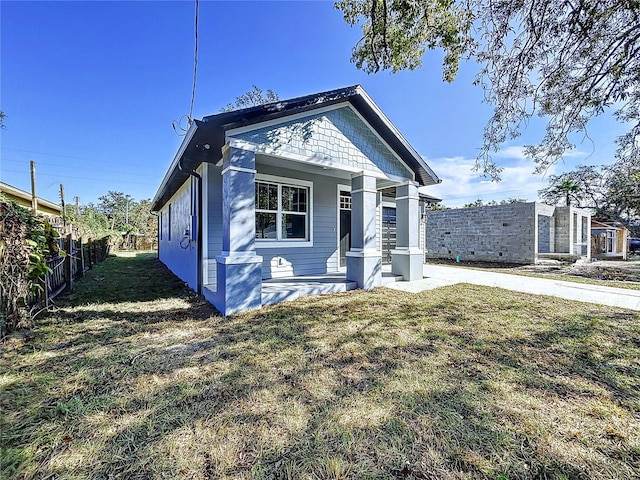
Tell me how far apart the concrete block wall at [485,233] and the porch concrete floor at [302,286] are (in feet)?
39.1

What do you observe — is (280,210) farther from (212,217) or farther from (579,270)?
(579,270)

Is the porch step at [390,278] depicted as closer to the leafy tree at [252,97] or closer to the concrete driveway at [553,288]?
the concrete driveway at [553,288]

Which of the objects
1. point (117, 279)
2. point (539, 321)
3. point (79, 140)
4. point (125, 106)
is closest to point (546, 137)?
point (539, 321)

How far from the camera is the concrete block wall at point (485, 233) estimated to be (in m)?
15.3

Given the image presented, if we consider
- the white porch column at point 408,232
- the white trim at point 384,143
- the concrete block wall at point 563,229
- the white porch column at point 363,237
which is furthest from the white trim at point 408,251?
the concrete block wall at point 563,229

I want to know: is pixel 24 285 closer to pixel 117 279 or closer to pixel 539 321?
pixel 117 279

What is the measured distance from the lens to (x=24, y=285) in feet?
12.7

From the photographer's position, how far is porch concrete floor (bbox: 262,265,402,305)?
5.78 meters

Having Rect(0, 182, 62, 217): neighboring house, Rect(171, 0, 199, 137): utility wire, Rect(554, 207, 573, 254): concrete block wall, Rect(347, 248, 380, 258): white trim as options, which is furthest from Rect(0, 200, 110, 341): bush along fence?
Rect(554, 207, 573, 254): concrete block wall

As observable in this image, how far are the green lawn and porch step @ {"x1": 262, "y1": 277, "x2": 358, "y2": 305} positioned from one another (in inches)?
39.2

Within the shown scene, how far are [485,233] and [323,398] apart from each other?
58.0ft

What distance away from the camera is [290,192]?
24.8 ft

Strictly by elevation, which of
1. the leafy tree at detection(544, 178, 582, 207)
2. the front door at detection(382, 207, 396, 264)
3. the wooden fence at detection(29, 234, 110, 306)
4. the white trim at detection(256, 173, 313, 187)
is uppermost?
the leafy tree at detection(544, 178, 582, 207)

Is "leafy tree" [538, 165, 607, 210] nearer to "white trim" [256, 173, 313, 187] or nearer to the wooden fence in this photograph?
"white trim" [256, 173, 313, 187]
